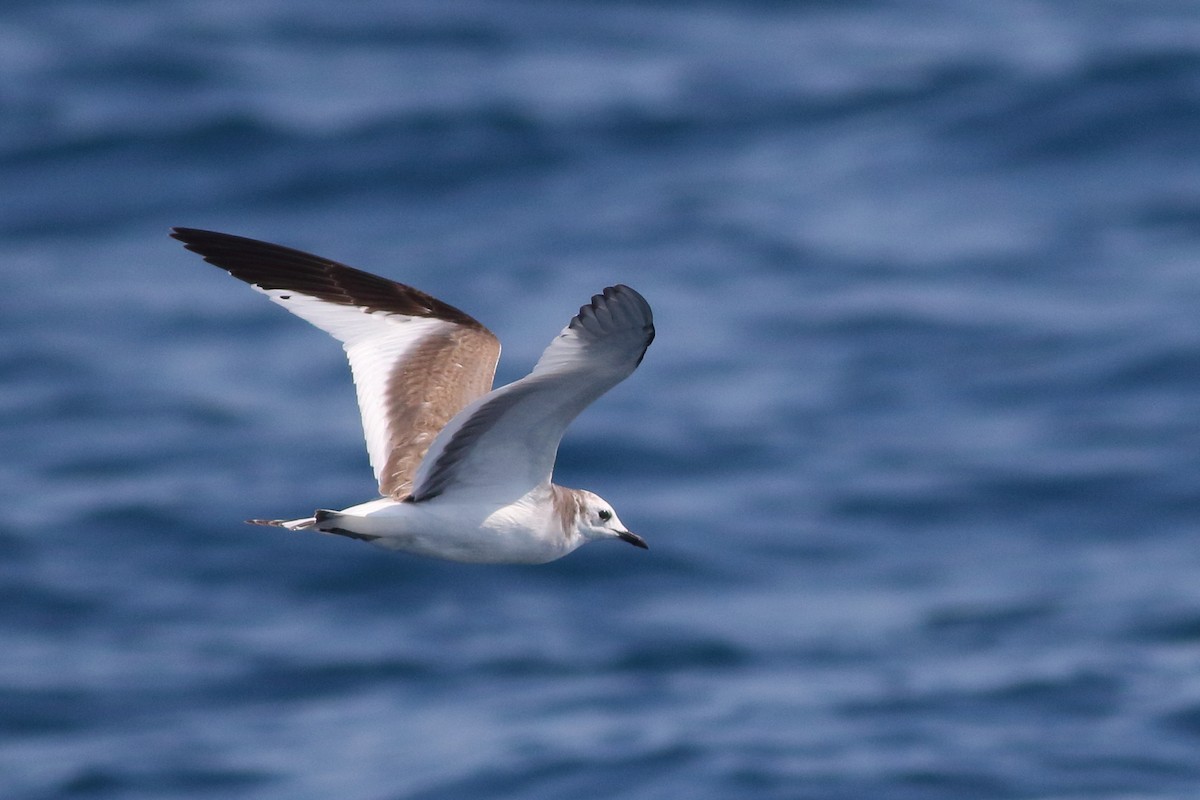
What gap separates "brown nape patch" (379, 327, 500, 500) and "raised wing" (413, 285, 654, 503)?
2.79ft

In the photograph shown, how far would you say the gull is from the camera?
7918 mm

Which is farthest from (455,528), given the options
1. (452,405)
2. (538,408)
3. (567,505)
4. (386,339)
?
(386,339)

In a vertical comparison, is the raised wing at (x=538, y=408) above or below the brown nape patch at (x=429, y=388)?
below

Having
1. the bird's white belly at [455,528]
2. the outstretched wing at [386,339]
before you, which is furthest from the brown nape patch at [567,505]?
the outstretched wing at [386,339]

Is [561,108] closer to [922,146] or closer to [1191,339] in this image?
[922,146]

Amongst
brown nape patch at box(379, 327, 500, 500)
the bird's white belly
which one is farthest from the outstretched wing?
the bird's white belly

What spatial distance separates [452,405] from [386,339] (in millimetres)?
668

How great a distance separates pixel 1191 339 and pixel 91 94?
1872cm

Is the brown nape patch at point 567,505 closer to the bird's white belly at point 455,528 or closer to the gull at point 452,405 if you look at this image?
the gull at point 452,405

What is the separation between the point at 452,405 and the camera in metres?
10.0

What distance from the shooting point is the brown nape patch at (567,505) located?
921 cm

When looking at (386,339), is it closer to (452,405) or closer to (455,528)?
(452,405)

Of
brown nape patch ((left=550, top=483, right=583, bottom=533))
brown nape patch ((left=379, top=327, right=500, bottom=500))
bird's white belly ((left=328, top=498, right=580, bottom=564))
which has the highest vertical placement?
brown nape patch ((left=379, top=327, right=500, bottom=500))

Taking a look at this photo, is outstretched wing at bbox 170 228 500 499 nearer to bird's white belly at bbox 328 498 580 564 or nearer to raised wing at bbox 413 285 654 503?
bird's white belly at bbox 328 498 580 564
